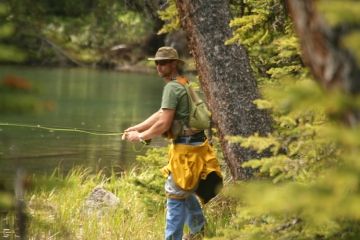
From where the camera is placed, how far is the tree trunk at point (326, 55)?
2.39m

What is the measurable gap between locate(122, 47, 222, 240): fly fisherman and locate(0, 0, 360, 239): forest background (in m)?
0.36

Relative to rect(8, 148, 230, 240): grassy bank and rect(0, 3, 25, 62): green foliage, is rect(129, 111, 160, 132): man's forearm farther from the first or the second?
rect(0, 3, 25, 62): green foliage

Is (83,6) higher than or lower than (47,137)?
higher

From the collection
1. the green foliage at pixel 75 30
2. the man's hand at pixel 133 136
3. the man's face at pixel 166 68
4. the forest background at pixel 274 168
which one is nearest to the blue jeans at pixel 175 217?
the forest background at pixel 274 168

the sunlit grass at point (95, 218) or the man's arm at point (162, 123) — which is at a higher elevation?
the man's arm at point (162, 123)

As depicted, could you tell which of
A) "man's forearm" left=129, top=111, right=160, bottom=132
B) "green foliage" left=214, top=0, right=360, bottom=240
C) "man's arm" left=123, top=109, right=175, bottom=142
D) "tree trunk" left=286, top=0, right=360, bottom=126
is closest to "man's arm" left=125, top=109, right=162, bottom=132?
"man's forearm" left=129, top=111, right=160, bottom=132

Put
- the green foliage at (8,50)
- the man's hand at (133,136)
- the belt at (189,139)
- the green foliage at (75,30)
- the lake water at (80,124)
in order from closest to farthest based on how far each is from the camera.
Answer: the green foliage at (8,50)
the belt at (189,139)
the man's hand at (133,136)
the lake water at (80,124)
the green foliage at (75,30)

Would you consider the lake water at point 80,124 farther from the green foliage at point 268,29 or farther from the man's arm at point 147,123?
the green foliage at point 268,29

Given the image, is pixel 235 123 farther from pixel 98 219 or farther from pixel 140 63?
pixel 140 63

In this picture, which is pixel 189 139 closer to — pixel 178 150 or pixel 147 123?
pixel 178 150

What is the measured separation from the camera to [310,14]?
8.31 ft

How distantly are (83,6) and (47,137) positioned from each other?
114 feet

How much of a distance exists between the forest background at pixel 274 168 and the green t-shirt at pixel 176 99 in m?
0.47

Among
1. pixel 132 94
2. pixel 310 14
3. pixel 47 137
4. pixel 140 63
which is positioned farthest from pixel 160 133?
pixel 140 63
